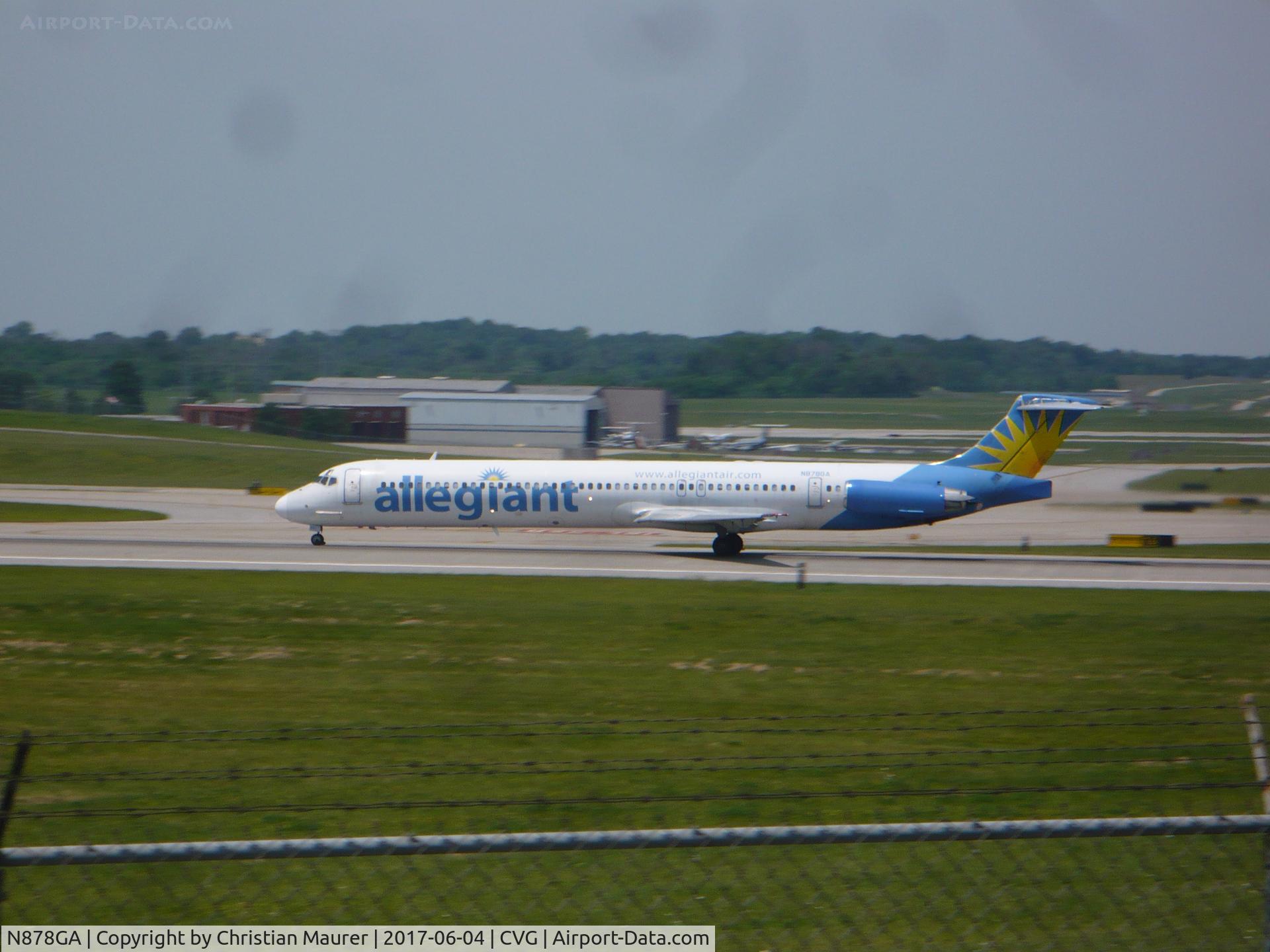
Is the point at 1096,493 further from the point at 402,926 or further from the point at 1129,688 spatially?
the point at 402,926

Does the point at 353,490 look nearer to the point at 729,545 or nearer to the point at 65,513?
the point at 729,545

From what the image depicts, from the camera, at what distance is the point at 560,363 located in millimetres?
155125

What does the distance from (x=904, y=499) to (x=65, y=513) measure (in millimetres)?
35293

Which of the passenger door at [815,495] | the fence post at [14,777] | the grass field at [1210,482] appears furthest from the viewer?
the grass field at [1210,482]

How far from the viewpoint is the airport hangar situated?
81.2m

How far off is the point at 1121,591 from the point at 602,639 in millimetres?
16909

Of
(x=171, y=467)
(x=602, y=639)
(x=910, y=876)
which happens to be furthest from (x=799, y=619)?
(x=171, y=467)

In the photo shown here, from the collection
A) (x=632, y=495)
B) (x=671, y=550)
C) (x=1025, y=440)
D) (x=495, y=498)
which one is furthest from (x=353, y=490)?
(x=1025, y=440)

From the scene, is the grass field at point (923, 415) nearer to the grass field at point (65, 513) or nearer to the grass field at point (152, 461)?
the grass field at point (152, 461)

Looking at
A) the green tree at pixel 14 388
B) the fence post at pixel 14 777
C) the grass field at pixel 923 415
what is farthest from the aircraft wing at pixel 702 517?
the green tree at pixel 14 388

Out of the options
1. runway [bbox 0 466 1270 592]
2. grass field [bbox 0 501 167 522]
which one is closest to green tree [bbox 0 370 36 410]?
runway [bbox 0 466 1270 592]

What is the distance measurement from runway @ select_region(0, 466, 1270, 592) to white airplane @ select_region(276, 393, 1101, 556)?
1142mm

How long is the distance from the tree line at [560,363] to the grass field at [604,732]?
62.6m

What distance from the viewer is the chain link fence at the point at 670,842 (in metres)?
5.90
